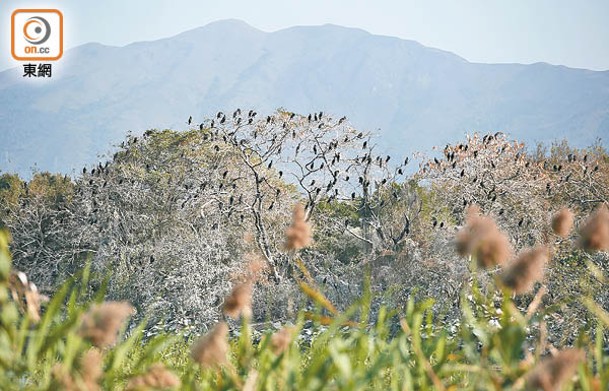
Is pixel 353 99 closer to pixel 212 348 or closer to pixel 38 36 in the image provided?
pixel 38 36

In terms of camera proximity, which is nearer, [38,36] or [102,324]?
[102,324]

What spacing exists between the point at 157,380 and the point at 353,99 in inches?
7098

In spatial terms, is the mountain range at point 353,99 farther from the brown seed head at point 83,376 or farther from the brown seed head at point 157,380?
the brown seed head at point 83,376

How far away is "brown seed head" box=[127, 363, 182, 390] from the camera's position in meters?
1.49

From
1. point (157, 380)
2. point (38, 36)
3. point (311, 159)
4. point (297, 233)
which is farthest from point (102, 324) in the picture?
point (38, 36)

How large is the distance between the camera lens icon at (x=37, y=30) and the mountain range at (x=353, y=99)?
127551 millimetres

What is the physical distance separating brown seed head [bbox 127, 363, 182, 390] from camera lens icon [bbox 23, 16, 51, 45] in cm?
1505

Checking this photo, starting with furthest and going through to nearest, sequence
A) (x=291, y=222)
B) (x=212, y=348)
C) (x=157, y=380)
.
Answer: (x=291, y=222)
(x=157, y=380)
(x=212, y=348)

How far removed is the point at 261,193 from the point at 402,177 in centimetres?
208

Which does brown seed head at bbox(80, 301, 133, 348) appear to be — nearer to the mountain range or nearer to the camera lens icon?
the camera lens icon

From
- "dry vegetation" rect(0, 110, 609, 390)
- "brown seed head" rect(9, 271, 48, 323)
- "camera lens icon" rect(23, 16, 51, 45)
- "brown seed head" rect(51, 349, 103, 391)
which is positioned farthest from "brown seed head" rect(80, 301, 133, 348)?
"camera lens icon" rect(23, 16, 51, 45)

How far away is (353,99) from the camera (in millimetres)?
180000

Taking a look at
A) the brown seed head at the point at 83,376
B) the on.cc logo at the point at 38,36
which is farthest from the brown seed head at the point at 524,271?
the on.cc logo at the point at 38,36

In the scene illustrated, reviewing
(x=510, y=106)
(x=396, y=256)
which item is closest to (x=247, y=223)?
(x=396, y=256)
